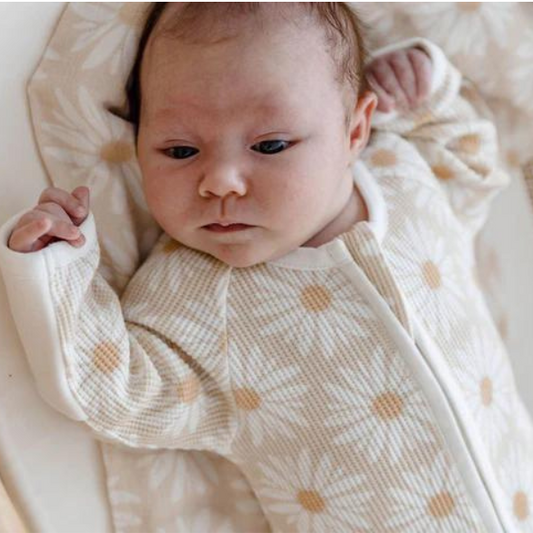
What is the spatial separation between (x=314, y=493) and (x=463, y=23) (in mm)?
722

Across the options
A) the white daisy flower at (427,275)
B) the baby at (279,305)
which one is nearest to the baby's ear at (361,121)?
the baby at (279,305)

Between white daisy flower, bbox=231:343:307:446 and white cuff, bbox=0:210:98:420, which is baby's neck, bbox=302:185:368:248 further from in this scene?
white cuff, bbox=0:210:98:420

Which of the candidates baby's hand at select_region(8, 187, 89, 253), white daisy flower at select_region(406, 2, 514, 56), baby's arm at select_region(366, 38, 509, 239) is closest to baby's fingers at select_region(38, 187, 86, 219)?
baby's hand at select_region(8, 187, 89, 253)

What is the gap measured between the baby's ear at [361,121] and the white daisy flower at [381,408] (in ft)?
0.90

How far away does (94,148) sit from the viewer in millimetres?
1314

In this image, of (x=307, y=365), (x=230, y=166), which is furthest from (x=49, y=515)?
(x=230, y=166)

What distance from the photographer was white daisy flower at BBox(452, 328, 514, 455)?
134 centimetres

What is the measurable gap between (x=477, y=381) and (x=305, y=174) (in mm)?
368

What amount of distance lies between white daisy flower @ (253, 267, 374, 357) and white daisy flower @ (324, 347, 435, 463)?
4cm

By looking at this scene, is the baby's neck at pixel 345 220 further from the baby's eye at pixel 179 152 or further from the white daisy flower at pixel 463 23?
the white daisy flower at pixel 463 23

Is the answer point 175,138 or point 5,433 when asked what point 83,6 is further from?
point 5,433

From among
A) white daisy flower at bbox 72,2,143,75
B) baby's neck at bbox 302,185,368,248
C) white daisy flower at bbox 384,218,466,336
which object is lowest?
white daisy flower at bbox 384,218,466,336

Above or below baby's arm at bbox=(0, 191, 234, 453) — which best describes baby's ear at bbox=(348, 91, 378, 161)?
above

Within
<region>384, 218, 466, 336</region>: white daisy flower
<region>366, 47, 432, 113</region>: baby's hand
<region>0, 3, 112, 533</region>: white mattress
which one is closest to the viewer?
<region>0, 3, 112, 533</region>: white mattress
